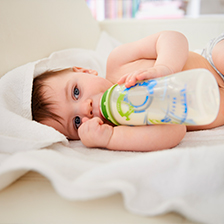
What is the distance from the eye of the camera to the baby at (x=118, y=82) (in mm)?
713

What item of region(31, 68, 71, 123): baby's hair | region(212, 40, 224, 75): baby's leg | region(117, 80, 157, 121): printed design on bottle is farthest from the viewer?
region(212, 40, 224, 75): baby's leg

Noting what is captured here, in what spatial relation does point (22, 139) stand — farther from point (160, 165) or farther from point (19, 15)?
point (19, 15)

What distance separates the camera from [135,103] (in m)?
0.66

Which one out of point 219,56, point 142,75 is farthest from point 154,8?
point 142,75

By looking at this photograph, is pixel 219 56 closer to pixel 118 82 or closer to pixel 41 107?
pixel 118 82

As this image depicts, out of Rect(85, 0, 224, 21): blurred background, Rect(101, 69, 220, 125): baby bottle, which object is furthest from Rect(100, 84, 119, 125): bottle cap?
Rect(85, 0, 224, 21): blurred background

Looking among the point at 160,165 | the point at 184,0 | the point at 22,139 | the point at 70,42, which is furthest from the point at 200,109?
the point at 184,0

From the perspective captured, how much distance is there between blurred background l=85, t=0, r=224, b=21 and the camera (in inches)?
128

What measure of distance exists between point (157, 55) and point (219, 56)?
0.88 feet

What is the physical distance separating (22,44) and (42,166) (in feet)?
2.25

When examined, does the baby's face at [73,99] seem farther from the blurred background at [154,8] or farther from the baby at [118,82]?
the blurred background at [154,8]

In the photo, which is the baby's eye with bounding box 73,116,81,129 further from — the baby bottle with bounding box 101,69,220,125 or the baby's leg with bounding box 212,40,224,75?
the baby's leg with bounding box 212,40,224,75

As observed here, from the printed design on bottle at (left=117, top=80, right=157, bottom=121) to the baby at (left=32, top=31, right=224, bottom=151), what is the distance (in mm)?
27

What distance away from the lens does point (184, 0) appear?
3432 mm
